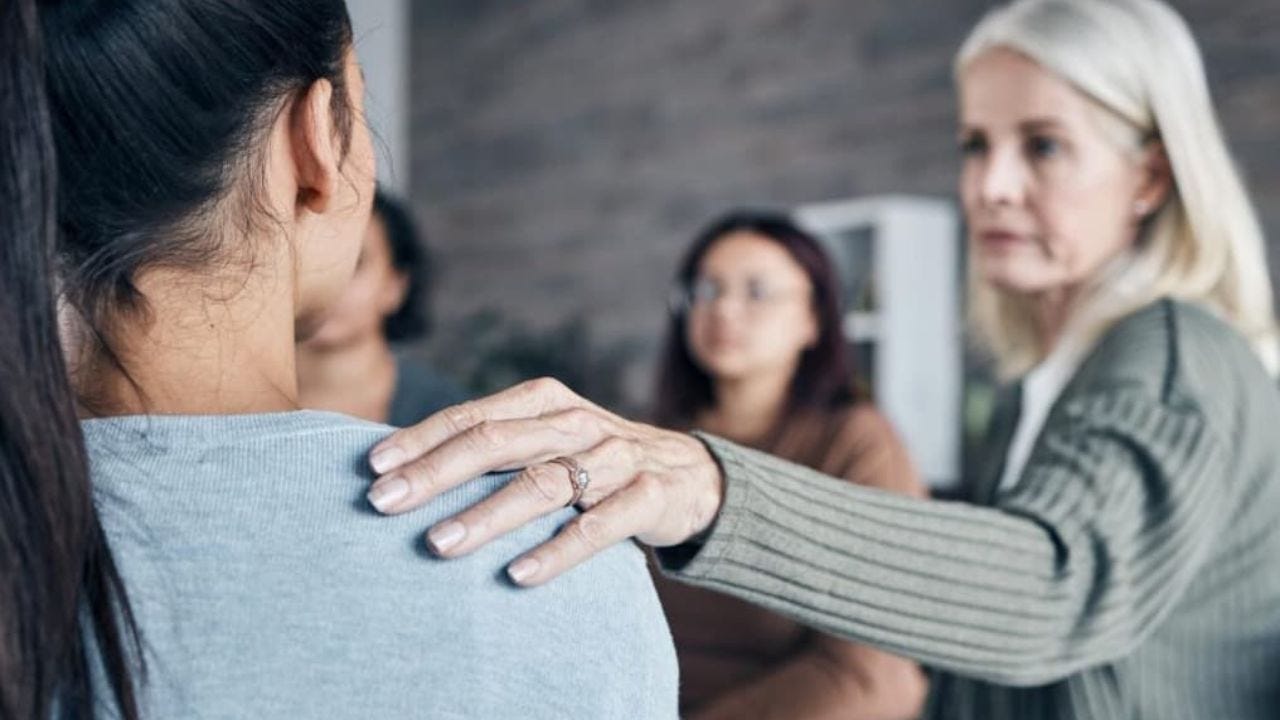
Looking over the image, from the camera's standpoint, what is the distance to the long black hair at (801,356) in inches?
109

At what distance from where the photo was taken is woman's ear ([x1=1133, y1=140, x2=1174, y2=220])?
153 cm

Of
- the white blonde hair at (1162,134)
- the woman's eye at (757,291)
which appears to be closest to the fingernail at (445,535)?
the white blonde hair at (1162,134)

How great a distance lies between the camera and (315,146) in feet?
2.70

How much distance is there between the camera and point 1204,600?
4.18 ft

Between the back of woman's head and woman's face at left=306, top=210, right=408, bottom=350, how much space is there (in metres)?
1.70

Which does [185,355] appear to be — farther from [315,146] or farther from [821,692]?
[821,692]

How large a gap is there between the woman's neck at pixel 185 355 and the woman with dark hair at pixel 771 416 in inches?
54.8

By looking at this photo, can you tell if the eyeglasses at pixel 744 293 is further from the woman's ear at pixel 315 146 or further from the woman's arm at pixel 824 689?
the woman's ear at pixel 315 146

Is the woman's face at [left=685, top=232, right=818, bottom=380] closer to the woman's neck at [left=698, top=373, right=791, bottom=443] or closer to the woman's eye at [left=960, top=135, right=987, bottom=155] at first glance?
the woman's neck at [left=698, top=373, right=791, bottom=443]

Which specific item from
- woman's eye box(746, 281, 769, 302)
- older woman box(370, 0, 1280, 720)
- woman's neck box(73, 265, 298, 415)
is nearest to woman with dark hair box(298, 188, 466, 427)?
woman's eye box(746, 281, 769, 302)

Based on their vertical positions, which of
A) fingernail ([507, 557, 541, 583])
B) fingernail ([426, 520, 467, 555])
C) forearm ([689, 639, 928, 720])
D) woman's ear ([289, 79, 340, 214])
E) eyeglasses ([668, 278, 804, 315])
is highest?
woman's ear ([289, 79, 340, 214])

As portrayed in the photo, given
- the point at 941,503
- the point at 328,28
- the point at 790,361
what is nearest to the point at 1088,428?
the point at 941,503

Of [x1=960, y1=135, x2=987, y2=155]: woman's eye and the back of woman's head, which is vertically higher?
the back of woman's head

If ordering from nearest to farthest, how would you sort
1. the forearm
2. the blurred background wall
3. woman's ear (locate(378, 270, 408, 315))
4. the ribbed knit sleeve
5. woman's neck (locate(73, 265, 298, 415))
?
1. woman's neck (locate(73, 265, 298, 415))
2. the ribbed knit sleeve
3. the forearm
4. woman's ear (locate(378, 270, 408, 315))
5. the blurred background wall
